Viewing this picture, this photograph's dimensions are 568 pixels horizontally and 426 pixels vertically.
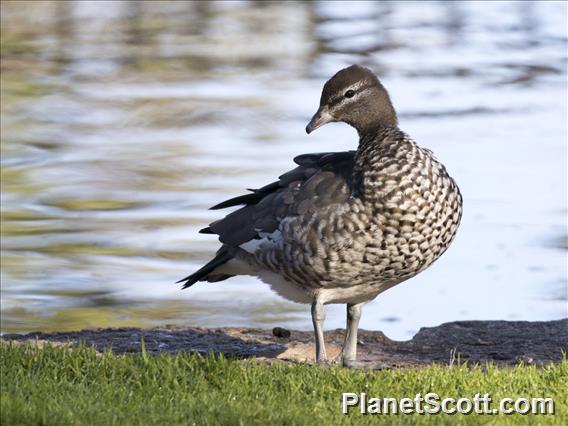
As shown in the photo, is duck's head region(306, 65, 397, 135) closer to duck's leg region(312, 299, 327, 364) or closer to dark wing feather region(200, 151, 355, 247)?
dark wing feather region(200, 151, 355, 247)

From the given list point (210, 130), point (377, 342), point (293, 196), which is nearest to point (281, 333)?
point (377, 342)

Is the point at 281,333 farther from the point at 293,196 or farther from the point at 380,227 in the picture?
the point at 380,227

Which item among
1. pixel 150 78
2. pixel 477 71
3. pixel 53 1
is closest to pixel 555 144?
pixel 477 71

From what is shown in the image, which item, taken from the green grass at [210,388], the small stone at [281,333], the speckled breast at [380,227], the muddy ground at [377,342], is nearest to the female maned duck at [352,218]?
the speckled breast at [380,227]

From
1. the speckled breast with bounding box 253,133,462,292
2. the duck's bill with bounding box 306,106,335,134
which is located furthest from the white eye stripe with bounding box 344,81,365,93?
the speckled breast with bounding box 253,133,462,292

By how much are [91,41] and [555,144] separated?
10.2 meters

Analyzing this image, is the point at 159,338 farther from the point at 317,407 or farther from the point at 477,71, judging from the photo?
the point at 477,71

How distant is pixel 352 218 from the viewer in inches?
298

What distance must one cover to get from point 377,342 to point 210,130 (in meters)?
7.61

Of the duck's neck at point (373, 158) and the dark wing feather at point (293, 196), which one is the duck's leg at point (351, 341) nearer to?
the dark wing feather at point (293, 196)

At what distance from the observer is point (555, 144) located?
50.1ft

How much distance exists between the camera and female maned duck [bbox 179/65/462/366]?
7.53 m

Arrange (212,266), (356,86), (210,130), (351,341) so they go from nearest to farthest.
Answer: (351,341) → (356,86) → (212,266) → (210,130)

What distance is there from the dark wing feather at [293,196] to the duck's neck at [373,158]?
0.29 feet
